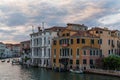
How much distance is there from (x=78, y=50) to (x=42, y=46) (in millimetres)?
12446

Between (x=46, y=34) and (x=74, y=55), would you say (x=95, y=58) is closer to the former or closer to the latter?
(x=74, y=55)

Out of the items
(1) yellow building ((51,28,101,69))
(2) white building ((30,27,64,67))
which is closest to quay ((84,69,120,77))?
(1) yellow building ((51,28,101,69))

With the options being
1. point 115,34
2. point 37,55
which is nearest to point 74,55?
point 115,34

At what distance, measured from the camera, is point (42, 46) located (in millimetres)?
54438

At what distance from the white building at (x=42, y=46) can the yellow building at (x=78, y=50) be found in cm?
428

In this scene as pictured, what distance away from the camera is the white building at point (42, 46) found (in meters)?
51.5

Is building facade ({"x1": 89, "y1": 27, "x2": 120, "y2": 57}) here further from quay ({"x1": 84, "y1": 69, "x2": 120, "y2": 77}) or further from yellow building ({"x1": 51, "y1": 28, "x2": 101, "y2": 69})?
quay ({"x1": 84, "y1": 69, "x2": 120, "y2": 77})

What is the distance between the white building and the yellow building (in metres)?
4.28

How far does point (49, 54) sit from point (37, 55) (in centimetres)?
658

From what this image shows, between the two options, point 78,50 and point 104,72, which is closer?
point 104,72

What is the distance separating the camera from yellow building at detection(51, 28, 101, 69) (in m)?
43.3

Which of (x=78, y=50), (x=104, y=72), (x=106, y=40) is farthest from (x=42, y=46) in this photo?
(x=104, y=72)

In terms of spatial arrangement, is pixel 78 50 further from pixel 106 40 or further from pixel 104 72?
pixel 104 72

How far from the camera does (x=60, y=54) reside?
1881 inches
